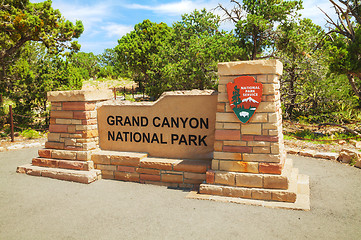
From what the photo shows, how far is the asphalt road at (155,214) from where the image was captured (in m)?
3.72

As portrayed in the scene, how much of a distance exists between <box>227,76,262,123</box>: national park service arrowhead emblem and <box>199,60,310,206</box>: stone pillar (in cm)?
7

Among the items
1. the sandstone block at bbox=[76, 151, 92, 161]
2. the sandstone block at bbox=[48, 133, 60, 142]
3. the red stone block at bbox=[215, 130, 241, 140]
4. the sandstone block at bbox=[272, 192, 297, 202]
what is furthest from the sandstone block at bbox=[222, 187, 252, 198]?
the sandstone block at bbox=[48, 133, 60, 142]

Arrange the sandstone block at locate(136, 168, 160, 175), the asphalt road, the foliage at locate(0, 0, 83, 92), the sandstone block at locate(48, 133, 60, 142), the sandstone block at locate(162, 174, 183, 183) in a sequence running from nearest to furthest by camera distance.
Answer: the asphalt road, the sandstone block at locate(162, 174, 183, 183), the sandstone block at locate(136, 168, 160, 175), the sandstone block at locate(48, 133, 60, 142), the foliage at locate(0, 0, 83, 92)

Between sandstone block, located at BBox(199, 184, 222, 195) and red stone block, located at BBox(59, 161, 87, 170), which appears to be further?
red stone block, located at BBox(59, 161, 87, 170)

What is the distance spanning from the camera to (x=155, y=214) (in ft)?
14.1

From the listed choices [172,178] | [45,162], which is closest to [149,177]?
[172,178]

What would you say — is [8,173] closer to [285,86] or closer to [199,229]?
[199,229]

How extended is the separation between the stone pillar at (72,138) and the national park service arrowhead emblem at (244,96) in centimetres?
307

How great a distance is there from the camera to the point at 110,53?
2785 inches

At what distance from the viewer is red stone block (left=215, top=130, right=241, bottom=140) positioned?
4727 millimetres

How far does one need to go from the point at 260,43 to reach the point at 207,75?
2838 mm

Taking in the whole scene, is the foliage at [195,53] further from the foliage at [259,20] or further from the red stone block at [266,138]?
the red stone block at [266,138]

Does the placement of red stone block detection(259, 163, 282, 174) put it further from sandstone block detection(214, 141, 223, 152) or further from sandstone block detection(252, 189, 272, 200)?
sandstone block detection(214, 141, 223, 152)

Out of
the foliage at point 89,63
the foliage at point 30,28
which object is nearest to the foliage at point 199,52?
the foliage at point 30,28
